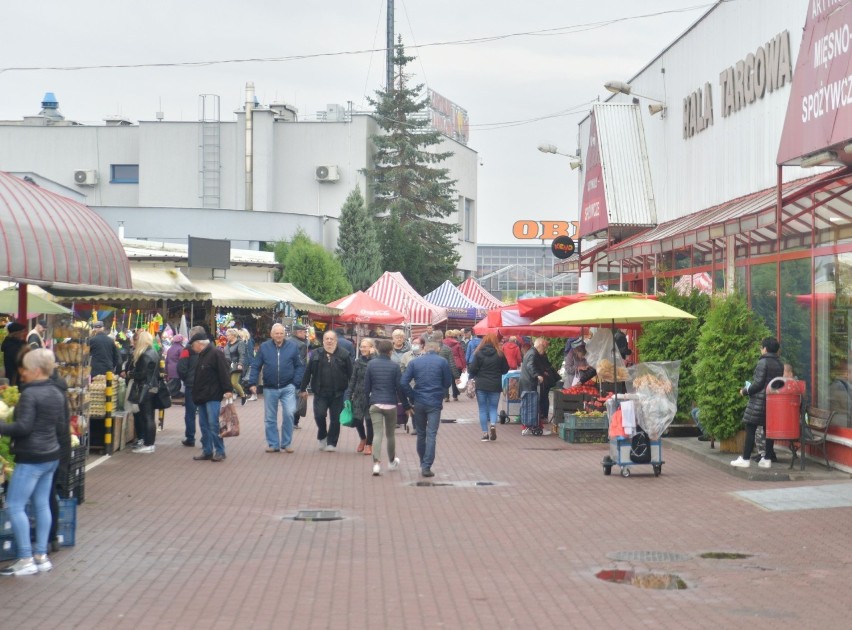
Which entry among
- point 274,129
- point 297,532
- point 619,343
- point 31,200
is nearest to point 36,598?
point 297,532

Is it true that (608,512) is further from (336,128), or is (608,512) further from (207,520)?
(336,128)

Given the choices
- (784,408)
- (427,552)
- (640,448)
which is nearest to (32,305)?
(640,448)

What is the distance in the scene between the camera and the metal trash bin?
14984 millimetres

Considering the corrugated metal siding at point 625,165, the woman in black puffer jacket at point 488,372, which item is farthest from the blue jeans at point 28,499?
the corrugated metal siding at point 625,165

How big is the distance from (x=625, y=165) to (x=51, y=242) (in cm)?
1821

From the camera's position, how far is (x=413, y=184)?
6825 centimetres

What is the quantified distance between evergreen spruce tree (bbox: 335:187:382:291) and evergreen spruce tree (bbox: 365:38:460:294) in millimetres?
6186

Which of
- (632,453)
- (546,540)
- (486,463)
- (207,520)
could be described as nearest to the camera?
(546,540)

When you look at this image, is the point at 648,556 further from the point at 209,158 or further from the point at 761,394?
the point at 209,158

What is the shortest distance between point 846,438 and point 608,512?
160 inches

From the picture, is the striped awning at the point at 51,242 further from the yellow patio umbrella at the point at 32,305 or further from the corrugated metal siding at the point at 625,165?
the corrugated metal siding at the point at 625,165

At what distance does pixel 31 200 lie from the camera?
527 inches

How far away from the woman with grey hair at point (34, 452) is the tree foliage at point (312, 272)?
40.6 metres

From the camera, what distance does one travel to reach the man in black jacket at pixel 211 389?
1723 centimetres
